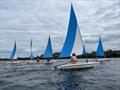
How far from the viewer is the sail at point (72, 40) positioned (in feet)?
104

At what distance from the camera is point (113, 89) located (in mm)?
15219

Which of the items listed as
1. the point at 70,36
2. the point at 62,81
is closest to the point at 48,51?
the point at 70,36

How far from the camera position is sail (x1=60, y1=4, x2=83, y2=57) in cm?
3167

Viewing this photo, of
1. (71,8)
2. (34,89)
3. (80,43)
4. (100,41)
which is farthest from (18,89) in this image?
(100,41)

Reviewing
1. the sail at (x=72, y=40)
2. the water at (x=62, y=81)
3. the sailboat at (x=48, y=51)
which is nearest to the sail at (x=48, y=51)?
the sailboat at (x=48, y=51)

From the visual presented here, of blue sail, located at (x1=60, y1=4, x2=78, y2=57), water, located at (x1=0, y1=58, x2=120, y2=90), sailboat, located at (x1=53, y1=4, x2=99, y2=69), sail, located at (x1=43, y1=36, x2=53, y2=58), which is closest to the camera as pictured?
water, located at (x1=0, y1=58, x2=120, y2=90)

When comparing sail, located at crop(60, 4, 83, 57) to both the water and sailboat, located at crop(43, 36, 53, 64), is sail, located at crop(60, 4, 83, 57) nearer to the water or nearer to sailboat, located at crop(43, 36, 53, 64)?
the water

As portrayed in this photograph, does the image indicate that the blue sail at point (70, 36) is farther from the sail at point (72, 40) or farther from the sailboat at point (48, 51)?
the sailboat at point (48, 51)

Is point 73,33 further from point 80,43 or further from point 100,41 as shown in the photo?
point 100,41

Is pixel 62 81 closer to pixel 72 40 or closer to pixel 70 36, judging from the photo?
pixel 72 40

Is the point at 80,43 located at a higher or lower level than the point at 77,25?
lower

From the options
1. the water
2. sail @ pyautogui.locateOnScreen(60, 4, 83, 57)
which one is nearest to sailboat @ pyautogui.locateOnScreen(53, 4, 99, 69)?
sail @ pyautogui.locateOnScreen(60, 4, 83, 57)

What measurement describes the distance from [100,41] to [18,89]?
58078 millimetres

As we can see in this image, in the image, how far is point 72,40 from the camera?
32.5 metres
